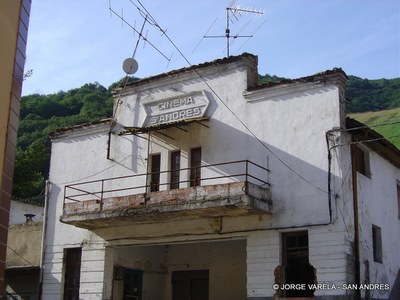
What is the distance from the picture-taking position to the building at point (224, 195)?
57.2 ft

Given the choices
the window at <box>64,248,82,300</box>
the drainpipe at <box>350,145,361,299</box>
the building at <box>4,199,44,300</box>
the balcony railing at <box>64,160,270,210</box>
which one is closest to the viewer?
the drainpipe at <box>350,145,361,299</box>

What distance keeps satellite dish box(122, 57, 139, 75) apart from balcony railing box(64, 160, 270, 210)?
374 cm

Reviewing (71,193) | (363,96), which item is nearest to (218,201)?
(71,193)

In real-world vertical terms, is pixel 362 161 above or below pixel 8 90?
above

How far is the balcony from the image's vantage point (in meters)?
17.4

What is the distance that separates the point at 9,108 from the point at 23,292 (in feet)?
56.3

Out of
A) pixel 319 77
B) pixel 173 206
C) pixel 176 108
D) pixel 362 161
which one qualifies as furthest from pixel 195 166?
pixel 362 161

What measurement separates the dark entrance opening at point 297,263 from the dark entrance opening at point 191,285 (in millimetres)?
5784

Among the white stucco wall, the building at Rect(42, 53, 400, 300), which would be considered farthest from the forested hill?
the white stucco wall

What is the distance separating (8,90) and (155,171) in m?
12.7

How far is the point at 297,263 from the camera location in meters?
18.0

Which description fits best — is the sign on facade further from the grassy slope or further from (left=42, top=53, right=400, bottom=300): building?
the grassy slope

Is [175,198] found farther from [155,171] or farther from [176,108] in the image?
[176,108]

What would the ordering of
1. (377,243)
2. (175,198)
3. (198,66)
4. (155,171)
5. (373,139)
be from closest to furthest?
(175,198) → (373,139) → (377,243) → (198,66) → (155,171)
